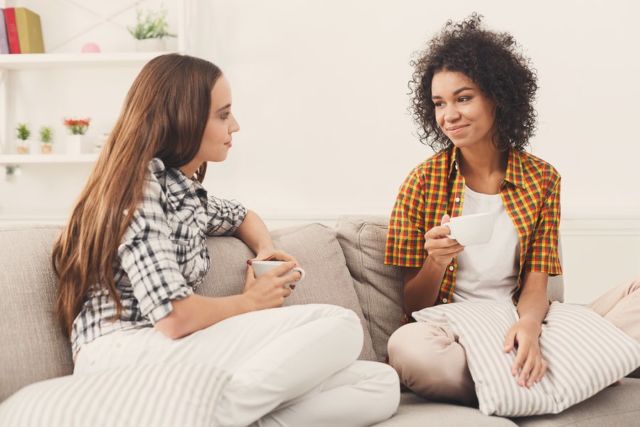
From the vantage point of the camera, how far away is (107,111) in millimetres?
3062

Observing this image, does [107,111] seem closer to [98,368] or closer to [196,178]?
[196,178]

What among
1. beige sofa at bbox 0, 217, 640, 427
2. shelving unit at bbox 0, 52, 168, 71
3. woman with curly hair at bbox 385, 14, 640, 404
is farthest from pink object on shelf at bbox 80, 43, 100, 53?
woman with curly hair at bbox 385, 14, 640, 404

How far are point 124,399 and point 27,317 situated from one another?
35 centimetres

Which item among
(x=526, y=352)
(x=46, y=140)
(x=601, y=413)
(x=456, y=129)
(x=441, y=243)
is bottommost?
(x=601, y=413)

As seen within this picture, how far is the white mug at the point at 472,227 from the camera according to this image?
1.46 meters

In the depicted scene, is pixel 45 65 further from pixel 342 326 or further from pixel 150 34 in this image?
pixel 342 326

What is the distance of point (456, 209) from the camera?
187cm

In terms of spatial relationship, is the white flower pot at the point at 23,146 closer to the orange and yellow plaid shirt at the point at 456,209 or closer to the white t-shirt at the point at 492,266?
the orange and yellow plaid shirt at the point at 456,209

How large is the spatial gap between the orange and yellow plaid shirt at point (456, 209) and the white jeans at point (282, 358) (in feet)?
1.75

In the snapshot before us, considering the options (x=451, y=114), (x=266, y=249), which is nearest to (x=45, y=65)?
(x=266, y=249)

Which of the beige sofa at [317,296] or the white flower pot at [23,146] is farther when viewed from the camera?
the white flower pot at [23,146]

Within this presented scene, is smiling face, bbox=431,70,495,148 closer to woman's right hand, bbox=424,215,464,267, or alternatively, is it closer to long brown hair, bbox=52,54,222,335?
woman's right hand, bbox=424,215,464,267

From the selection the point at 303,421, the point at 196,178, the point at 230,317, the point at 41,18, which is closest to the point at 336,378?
the point at 303,421

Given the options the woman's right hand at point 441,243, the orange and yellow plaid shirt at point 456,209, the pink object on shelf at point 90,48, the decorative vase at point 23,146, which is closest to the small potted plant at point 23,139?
the decorative vase at point 23,146
